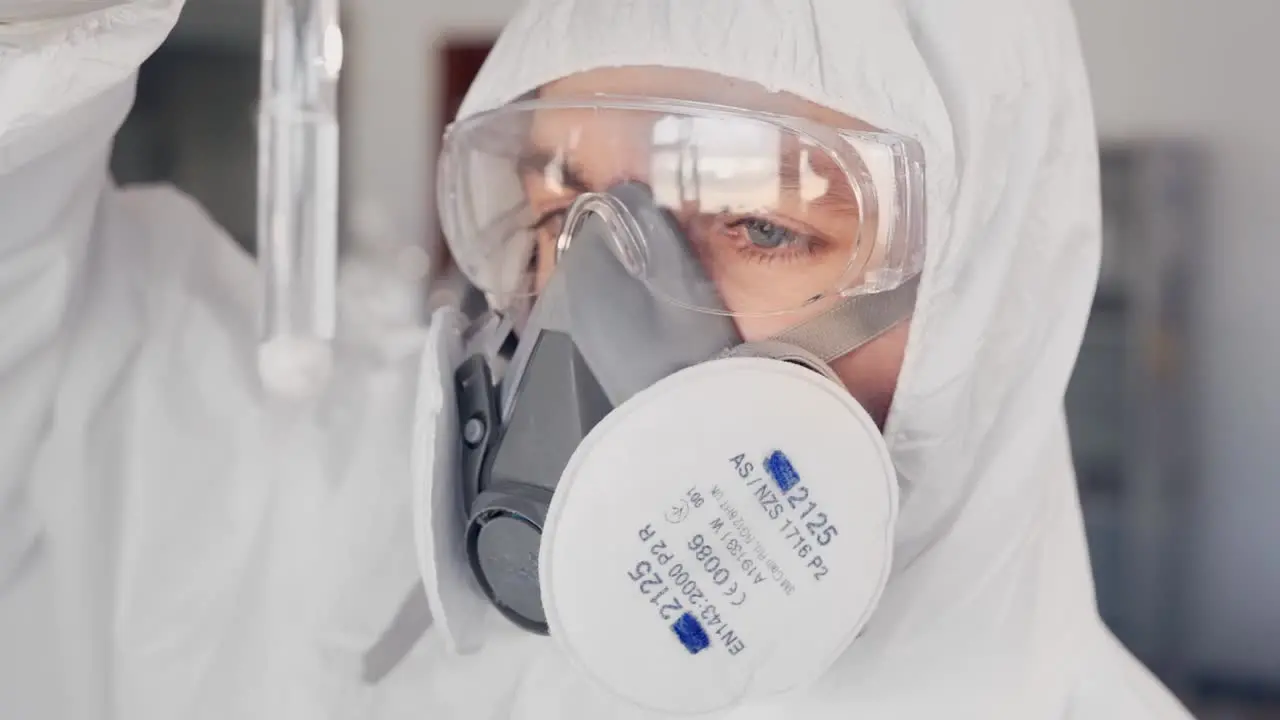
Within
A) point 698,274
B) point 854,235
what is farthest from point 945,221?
point 698,274

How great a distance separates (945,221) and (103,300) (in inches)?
24.5

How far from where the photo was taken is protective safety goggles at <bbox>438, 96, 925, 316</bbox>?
800mm

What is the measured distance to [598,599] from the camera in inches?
27.8

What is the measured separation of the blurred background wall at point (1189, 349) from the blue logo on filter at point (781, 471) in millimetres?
2680

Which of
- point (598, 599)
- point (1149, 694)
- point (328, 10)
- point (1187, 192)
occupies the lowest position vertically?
point (1187, 192)

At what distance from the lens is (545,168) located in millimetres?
928

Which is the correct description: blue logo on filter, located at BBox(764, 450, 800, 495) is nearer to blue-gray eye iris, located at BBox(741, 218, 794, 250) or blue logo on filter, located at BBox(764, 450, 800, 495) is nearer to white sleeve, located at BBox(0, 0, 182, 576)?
blue-gray eye iris, located at BBox(741, 218, 794, 250)

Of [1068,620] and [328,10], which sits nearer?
[328,10]

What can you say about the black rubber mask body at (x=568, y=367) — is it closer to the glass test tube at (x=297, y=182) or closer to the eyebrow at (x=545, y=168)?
the eyebrow at (x=545, y=168)

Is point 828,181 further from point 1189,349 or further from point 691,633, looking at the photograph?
point 1189,349

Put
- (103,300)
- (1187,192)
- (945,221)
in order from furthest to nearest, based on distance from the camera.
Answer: (1187,192)
(103,300)
(945,221)

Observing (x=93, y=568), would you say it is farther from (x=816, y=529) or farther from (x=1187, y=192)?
(x=1187, y=192)

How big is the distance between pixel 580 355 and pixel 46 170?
0.37 meters

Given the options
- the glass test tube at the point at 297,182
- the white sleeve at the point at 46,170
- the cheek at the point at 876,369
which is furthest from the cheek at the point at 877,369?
the white sleeve at the point at 46,170
